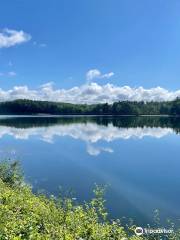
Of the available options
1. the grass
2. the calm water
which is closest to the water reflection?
the calm water

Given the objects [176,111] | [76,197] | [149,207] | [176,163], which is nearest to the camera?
[149,207]

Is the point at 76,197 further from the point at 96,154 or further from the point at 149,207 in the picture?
the point at 96,154

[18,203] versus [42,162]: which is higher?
[18,203]

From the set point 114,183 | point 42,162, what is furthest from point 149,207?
point 42,162

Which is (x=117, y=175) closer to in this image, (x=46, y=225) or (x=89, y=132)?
(x=46, y=225)

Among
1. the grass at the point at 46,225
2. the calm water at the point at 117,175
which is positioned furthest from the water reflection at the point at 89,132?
the grass at the point at 46,225

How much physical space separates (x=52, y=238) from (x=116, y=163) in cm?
2604

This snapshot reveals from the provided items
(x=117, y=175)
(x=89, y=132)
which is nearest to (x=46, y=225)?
(x=117, y=175)

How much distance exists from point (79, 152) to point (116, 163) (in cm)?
881

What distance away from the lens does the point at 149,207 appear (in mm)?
19172

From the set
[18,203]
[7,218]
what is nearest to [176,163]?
[18,203]

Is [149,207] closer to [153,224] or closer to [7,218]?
[153,224]

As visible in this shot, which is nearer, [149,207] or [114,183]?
[149,207]

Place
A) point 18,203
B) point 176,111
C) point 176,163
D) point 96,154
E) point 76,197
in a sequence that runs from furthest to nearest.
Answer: point 176,111 → point 96,154 → point 176,163 → point 76,197 → point 18,203
